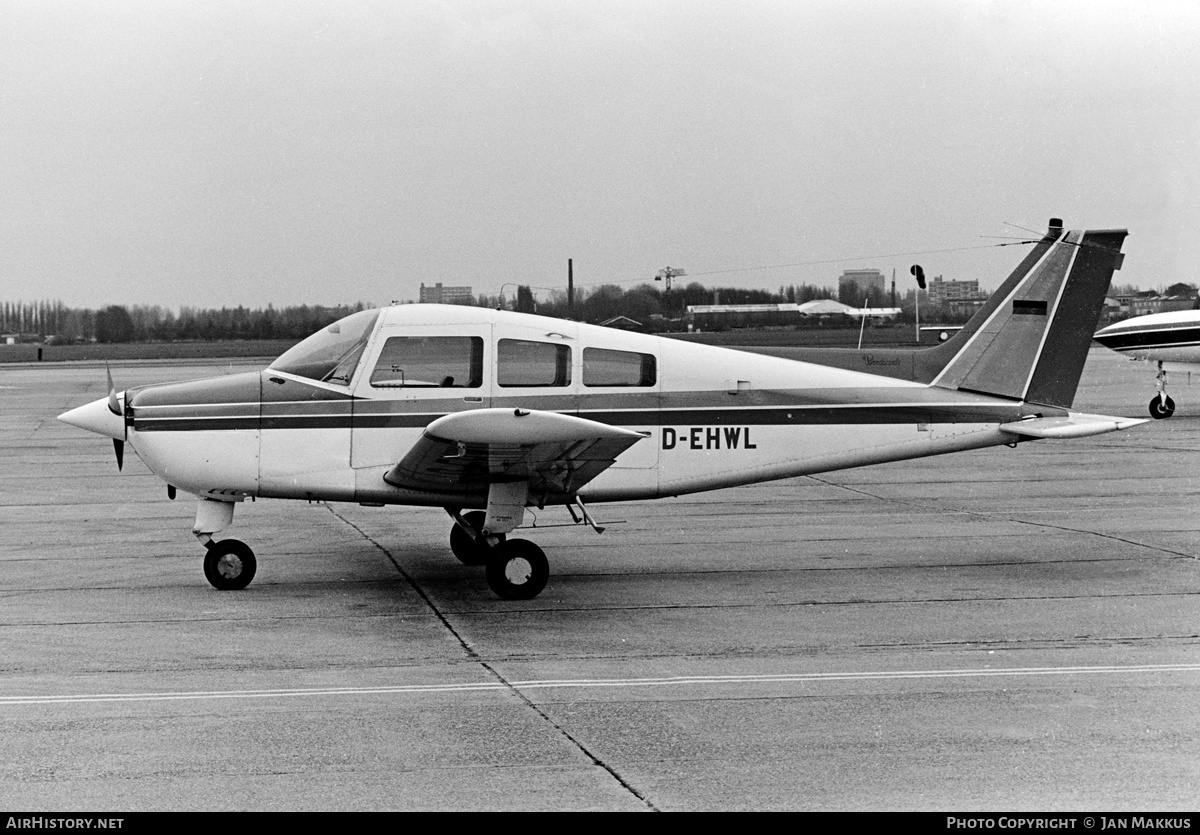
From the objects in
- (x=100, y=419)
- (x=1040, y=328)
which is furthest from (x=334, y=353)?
(x=1040, y=328)

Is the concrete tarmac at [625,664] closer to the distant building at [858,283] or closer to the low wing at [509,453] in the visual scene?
the low wing at [509,453]

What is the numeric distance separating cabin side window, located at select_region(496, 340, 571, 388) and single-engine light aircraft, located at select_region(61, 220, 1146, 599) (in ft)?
0.04

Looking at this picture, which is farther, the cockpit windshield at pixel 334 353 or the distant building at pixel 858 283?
the distant building at pixel 858 283

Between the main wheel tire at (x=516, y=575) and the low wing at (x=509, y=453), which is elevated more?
the low wing at (x=509, y=453)

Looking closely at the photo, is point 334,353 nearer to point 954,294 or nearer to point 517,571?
point 517,571

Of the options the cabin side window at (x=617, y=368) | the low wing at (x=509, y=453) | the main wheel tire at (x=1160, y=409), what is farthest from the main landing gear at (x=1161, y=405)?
the low wing at (x=509, y=453)

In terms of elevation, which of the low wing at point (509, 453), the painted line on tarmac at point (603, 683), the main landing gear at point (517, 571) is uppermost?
the low wing at point (509, 453)

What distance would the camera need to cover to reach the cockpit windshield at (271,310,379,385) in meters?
10.2

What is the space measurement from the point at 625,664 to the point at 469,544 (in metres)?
3.64

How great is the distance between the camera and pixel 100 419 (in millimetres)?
10125

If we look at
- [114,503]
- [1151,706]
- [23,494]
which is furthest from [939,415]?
[23,494]

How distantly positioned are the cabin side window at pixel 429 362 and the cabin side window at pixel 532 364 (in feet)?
0.55

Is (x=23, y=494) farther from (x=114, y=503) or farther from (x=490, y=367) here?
(x=490, y=367)

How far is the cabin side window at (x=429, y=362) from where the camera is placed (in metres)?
10.2
